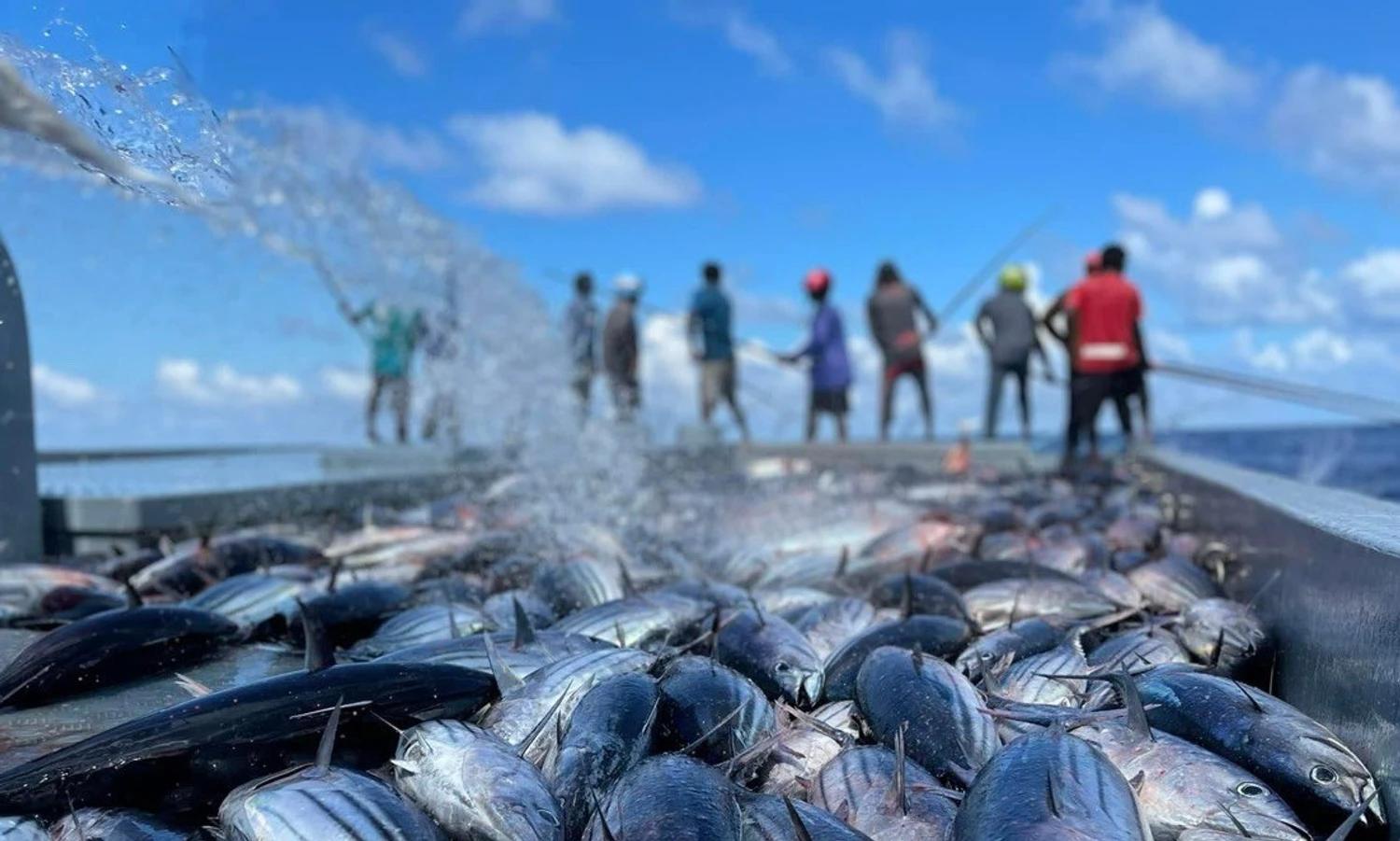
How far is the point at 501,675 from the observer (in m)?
2.30

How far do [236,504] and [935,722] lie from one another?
5661 mm

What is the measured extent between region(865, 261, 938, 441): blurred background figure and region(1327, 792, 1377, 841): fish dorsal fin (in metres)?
11.2

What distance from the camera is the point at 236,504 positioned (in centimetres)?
657

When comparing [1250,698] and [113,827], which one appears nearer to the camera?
[113,827]

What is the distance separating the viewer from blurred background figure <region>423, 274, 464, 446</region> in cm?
1295

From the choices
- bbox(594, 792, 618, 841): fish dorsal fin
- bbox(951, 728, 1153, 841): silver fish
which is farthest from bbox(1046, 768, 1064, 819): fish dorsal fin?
bbox(594, 792, 618, 841): fish dorsal fin

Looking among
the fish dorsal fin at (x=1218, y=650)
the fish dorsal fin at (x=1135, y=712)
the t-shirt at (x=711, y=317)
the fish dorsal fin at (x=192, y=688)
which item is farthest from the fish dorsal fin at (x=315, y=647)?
the t-shirt at (x=711, y=317)

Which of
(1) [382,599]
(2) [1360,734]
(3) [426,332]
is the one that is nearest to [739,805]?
(2) [1360,734]

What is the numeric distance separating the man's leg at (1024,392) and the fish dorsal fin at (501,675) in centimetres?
1126

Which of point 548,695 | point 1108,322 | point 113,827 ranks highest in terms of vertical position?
point 1108,322

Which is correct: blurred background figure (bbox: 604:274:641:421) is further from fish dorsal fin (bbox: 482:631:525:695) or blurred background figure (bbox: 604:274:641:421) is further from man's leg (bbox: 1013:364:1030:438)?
fish dorsal fin (bbox: 482:631:525:695)

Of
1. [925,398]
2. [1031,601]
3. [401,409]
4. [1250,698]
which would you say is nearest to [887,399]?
[925,398]

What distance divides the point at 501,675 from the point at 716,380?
38.1 ft

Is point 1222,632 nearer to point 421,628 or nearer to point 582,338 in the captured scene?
point 421,628
